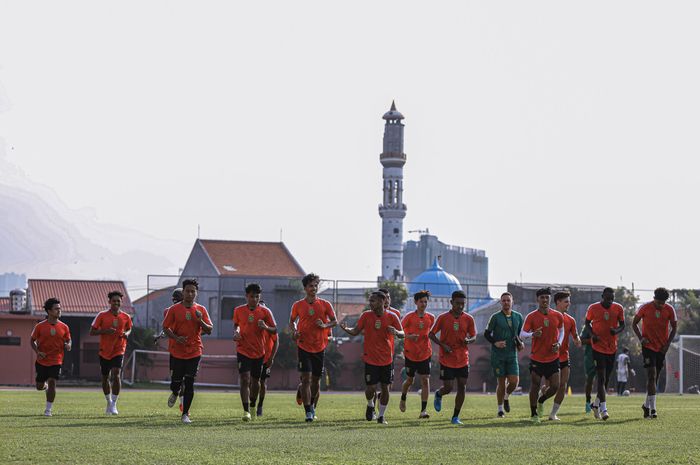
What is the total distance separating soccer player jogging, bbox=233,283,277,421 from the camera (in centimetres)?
2038

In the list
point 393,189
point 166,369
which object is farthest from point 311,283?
point 393,189

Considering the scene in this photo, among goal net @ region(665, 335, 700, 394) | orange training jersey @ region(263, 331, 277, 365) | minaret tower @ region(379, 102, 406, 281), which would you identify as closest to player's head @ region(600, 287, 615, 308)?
orange training jersey @ region(263, 331, 277, 365)

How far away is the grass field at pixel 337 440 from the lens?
1338cm

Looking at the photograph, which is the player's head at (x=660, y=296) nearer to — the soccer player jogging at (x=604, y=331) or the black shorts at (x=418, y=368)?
the soccer player jogging at (x=604, y=331)

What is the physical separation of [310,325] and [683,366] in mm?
38714

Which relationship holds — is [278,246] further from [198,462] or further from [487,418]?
[198,462]

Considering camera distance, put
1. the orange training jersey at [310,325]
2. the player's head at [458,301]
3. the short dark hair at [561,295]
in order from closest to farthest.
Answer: the orange training jersey at [310,325] → the player's head at [458,301] → the short dark hair at [561,295]

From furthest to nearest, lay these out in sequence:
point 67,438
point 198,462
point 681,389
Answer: point 681,389 < point 67,438 < point 198,462

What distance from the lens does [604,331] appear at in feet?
72.4

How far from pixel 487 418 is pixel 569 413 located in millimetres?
2874

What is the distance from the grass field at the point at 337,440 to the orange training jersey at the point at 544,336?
44.3 inches

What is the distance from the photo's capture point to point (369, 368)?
20.0m

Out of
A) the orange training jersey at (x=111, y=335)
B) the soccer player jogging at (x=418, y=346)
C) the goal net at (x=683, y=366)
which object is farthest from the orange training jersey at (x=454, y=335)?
the goal net at (x=683, y=366)

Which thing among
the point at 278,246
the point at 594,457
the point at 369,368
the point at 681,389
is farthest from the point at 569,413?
the point at 278,246
